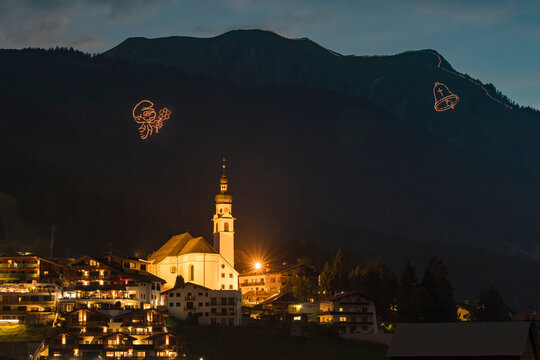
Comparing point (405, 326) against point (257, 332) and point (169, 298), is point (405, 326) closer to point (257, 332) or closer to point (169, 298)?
point (257, 332)

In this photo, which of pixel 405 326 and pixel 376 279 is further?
pixel 376 279

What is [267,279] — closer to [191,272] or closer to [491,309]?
[191,272]

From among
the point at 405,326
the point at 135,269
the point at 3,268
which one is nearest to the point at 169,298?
the point at 135,269

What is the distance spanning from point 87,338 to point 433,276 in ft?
159

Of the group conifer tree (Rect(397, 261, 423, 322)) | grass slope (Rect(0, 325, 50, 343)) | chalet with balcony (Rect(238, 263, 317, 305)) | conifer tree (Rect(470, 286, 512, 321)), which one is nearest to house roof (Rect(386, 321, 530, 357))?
grass slope (Rect(0, 325, 50, 343))

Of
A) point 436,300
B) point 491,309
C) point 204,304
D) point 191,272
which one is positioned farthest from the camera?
point 191,272

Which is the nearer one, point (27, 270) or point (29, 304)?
point (29, 304)

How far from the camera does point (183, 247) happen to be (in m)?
157

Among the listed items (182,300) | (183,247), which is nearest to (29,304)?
(182,300)

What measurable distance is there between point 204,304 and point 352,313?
19.7m

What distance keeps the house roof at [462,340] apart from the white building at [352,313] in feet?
202

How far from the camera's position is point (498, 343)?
71.6 meters

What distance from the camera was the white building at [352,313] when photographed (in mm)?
136000

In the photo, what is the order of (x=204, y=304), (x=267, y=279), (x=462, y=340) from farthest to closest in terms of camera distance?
(x=267, y=279) → (x=204, y=304) → (x=462, y=340)
